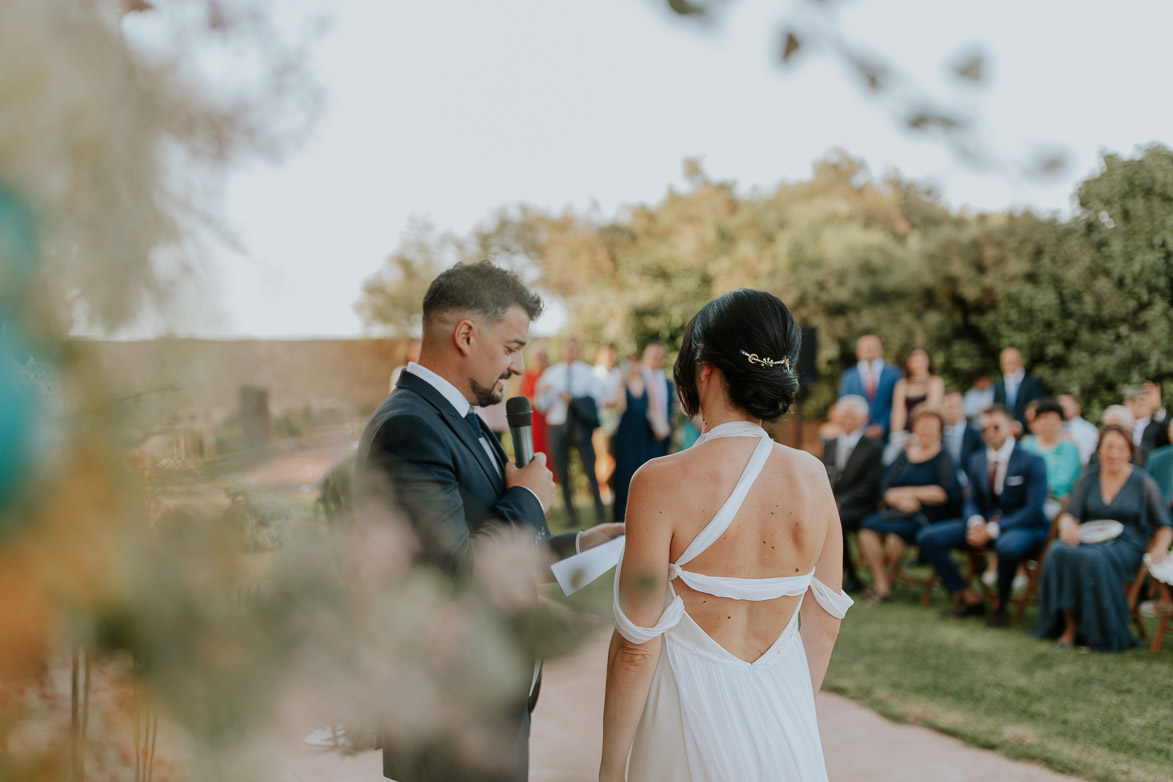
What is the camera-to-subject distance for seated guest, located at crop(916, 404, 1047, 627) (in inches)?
284

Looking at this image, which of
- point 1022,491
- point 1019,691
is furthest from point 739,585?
point 1022,491

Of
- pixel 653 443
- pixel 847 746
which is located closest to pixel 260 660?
pixel 847 746

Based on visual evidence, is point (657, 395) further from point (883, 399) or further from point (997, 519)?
point (997, 519)

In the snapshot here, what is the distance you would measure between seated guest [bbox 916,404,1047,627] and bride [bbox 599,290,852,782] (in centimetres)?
555

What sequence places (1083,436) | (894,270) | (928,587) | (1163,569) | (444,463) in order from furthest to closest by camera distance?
(894,270), (1083,436), (928,587), (1163,569), (444,463)

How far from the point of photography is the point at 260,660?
1.53 ft

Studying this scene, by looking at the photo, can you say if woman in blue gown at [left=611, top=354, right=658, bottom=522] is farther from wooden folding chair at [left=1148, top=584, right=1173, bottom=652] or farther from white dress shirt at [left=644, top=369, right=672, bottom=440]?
wooden folding chair at [left=1148, top=584, right=1173, bottom=652]

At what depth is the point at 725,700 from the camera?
2365 millimetres

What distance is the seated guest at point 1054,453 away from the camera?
783 cm

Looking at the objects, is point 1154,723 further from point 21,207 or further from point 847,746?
point 21,207

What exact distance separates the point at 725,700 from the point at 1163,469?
6.98 meters

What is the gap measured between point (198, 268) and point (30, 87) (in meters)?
0.11

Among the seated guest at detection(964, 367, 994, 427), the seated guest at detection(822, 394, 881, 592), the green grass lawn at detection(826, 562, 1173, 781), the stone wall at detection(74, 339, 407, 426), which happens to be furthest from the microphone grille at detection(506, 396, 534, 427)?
the seated guest at detection(964, 367, 994, 427)

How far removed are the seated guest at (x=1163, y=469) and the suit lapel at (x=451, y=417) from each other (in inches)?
282
